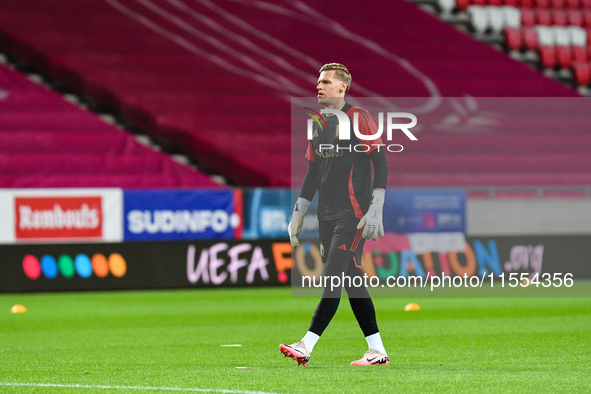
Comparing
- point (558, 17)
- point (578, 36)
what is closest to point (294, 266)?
point (578, 36)

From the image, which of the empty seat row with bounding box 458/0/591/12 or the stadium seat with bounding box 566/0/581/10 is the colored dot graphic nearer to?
the empty seat row with bounding box 458/0/591/12

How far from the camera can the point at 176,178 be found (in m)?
16.3

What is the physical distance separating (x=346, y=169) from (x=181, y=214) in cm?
822

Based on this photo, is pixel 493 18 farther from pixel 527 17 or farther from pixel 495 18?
pixel 527 17

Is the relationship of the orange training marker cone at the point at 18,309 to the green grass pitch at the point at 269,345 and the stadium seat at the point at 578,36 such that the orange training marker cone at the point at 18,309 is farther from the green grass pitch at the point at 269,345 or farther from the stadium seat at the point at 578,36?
the stadium seat at the point at 578,36

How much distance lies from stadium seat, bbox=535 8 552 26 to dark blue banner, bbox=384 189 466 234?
9054 mm

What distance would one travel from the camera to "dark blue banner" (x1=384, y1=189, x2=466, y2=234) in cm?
1488

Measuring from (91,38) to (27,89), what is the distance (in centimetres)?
229

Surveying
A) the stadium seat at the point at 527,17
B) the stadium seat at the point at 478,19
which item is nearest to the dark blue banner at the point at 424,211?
the stadium seat at the point at 478,19

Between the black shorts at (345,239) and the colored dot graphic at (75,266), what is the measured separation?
7.95 m

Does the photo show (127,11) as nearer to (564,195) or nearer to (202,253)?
(202,253)

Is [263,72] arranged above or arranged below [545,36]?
below

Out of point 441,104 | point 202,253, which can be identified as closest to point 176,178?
point 202,253

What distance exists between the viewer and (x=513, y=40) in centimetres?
2180
